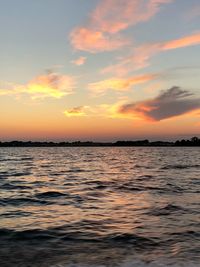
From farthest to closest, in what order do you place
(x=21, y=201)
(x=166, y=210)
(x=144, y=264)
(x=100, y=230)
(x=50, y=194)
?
(x=50, y=194)
(x=21, y=201)
(x=166, y=210)
(x=100, y=230)
(x=144, y=264)

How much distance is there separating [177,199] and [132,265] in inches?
456

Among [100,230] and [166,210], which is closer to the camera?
[100,230]

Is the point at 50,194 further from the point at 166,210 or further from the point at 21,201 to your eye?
the point at 166,210

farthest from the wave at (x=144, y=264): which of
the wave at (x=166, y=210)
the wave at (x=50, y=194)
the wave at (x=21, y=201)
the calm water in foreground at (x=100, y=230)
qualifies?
the wave at (x=50, y=194)

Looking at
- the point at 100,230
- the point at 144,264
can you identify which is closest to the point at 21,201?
the point at 100,230

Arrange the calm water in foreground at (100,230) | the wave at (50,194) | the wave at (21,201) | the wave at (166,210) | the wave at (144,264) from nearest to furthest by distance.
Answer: the wave at (144,264)
the calm water in foreground at (100,230)
the wave at (166,210)
the wave at (21,201)
the wave at (50,194)

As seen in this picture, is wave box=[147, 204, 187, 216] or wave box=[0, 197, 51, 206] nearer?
wave box=[147, 204, 187, 216]

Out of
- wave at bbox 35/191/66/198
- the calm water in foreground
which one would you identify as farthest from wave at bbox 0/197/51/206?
wave at bbox 35/191/66/198

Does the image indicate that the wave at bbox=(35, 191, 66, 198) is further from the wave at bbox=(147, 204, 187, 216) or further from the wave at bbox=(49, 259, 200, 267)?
the wave at bbox=(49, 259, 200, 267)

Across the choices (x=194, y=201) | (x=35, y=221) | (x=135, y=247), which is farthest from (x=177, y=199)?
(x=135, y=247)

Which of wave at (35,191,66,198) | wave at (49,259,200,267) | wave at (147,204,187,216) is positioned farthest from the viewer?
wave at (35,191,66,198)

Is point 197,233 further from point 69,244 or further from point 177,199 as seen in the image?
point 177,199

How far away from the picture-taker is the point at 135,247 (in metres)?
10.9

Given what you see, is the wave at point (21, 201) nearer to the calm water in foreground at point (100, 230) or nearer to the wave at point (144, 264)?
the calm water in foreground at point (100, 230)
